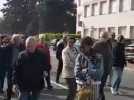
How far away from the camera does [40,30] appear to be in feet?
327

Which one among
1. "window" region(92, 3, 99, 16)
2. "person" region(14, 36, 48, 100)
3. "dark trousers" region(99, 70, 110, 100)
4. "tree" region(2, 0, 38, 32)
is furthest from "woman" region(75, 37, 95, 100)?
"tree" region(2, 0, 38, 32)

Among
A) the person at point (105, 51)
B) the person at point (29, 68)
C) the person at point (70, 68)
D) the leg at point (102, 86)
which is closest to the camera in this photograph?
the person at point (29, 68)

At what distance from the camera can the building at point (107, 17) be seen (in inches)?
2391

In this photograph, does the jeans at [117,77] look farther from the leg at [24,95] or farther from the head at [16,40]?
the leg at [24,95]

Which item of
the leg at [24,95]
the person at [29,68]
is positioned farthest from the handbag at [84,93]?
the leg at [24,95]

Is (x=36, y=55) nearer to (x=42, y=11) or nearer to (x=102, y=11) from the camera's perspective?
(x=102, y=11)

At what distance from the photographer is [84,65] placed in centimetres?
891

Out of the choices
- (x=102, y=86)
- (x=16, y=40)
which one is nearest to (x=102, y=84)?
(x=102, y=86)

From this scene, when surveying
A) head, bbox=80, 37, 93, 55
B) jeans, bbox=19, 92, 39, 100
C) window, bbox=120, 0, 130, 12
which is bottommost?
jeans, bbox=19, 92, 39, 100

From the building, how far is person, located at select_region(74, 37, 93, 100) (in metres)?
50.6

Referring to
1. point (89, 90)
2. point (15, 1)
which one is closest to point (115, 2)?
point (15, 1)

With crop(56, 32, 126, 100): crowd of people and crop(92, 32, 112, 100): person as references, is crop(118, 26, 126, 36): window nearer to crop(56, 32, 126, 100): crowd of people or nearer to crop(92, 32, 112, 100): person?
crop(56, 32, 126, 100): crowd of people

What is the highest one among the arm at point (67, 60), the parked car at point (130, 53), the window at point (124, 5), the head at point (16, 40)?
the window at point (124, 5)

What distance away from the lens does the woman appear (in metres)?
8.89
